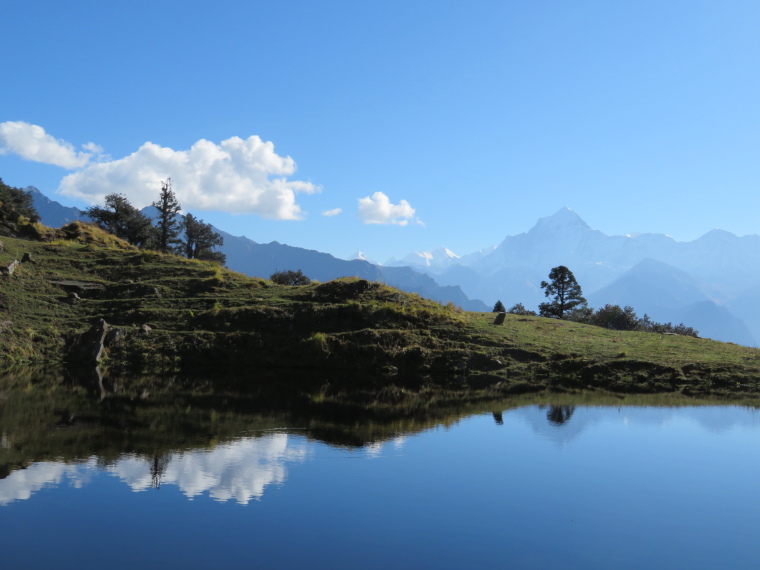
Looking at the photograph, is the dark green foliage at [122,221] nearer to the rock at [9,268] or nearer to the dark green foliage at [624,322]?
the rock at [9,268]

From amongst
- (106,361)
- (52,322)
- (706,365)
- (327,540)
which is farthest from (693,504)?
(52,322)

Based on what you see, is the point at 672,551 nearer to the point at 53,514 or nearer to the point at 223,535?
the point at 223,535

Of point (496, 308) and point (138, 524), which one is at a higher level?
point (496, 308)

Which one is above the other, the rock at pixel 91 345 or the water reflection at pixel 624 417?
the rock at pixel 91 345

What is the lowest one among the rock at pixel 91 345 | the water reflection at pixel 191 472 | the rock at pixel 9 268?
the water reflection at pixel 191 472

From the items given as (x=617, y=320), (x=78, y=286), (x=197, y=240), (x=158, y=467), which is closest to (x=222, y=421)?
(x=158, y=467)

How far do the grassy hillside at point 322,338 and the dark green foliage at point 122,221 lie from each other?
3103 cm

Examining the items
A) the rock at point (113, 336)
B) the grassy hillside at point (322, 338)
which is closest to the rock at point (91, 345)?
the rock at point (113, 336)

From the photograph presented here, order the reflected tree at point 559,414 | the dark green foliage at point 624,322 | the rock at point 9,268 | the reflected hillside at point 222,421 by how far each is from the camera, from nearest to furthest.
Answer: the reflected hillside at point 222,421
the reflected tree at point 559,414
the rock at point 9,268
the dark green foliage at point 624,322

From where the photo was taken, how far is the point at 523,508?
45.0 ft

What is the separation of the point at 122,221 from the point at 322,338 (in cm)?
5806

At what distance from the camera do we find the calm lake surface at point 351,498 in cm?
1113

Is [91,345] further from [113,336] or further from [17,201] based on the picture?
[17,201]

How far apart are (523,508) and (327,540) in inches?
202
